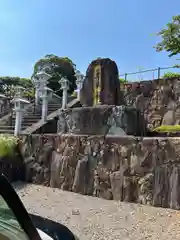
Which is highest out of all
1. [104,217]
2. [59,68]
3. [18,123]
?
[59,68]

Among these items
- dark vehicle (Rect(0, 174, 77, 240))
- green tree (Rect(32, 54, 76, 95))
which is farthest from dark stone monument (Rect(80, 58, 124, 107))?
green tree (Rect(32, 54, 76, 95))

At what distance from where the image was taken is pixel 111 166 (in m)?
5.14

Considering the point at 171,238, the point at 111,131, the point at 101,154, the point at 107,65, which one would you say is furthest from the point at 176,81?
the point at 171,238

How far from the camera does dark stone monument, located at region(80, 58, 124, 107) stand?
8.57m

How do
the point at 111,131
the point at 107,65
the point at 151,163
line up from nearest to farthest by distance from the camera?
the point at 151,163 → the point at 111,131 → the point at 107,65

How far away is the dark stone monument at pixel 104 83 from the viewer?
8570 mm

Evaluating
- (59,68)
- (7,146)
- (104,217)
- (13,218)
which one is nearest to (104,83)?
(7,146)

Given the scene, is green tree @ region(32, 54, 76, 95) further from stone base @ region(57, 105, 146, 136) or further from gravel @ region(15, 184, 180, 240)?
gravel @ region(15, 184, 180, 240)

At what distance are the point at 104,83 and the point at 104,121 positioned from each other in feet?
7.81

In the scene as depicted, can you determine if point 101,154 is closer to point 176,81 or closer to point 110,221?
point 110,221

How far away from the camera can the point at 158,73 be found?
51.3 feet

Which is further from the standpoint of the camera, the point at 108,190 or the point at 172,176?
the point at 108,190

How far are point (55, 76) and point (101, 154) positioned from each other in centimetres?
1619

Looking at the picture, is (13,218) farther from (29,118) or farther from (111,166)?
(29,118)
